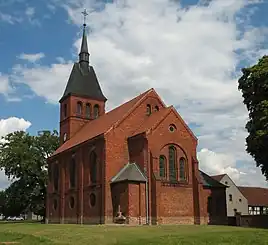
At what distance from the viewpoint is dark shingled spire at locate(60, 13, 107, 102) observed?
5991cm

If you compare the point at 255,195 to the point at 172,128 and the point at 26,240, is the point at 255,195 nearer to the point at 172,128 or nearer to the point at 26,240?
the point at 172,128

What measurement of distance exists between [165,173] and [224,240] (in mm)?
20404

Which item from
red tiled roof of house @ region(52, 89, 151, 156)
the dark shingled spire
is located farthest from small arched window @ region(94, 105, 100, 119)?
red tiled roof of house @ region(52, 89, 151, 156)

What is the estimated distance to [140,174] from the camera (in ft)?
134

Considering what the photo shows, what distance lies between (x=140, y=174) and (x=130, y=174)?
3.41 feet

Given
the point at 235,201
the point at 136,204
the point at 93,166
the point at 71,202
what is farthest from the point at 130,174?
the point at 235,201

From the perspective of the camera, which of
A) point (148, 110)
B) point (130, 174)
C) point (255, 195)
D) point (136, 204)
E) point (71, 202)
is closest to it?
point (136, 204)

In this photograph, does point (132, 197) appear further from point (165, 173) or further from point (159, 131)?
point (159, 131)

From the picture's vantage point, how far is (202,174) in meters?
48.4

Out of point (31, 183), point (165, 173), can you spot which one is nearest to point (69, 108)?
point (31, 183)

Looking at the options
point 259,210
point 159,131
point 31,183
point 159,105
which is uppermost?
point 159,105

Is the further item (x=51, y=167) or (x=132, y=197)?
(x=51, y=167)

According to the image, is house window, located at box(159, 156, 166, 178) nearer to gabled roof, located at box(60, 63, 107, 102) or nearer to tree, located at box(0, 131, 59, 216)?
gabled roof, located at box(60, 63, 107, 102)

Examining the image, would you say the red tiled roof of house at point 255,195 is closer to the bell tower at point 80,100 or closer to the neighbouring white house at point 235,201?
the neighbouring white house at point 235,201
